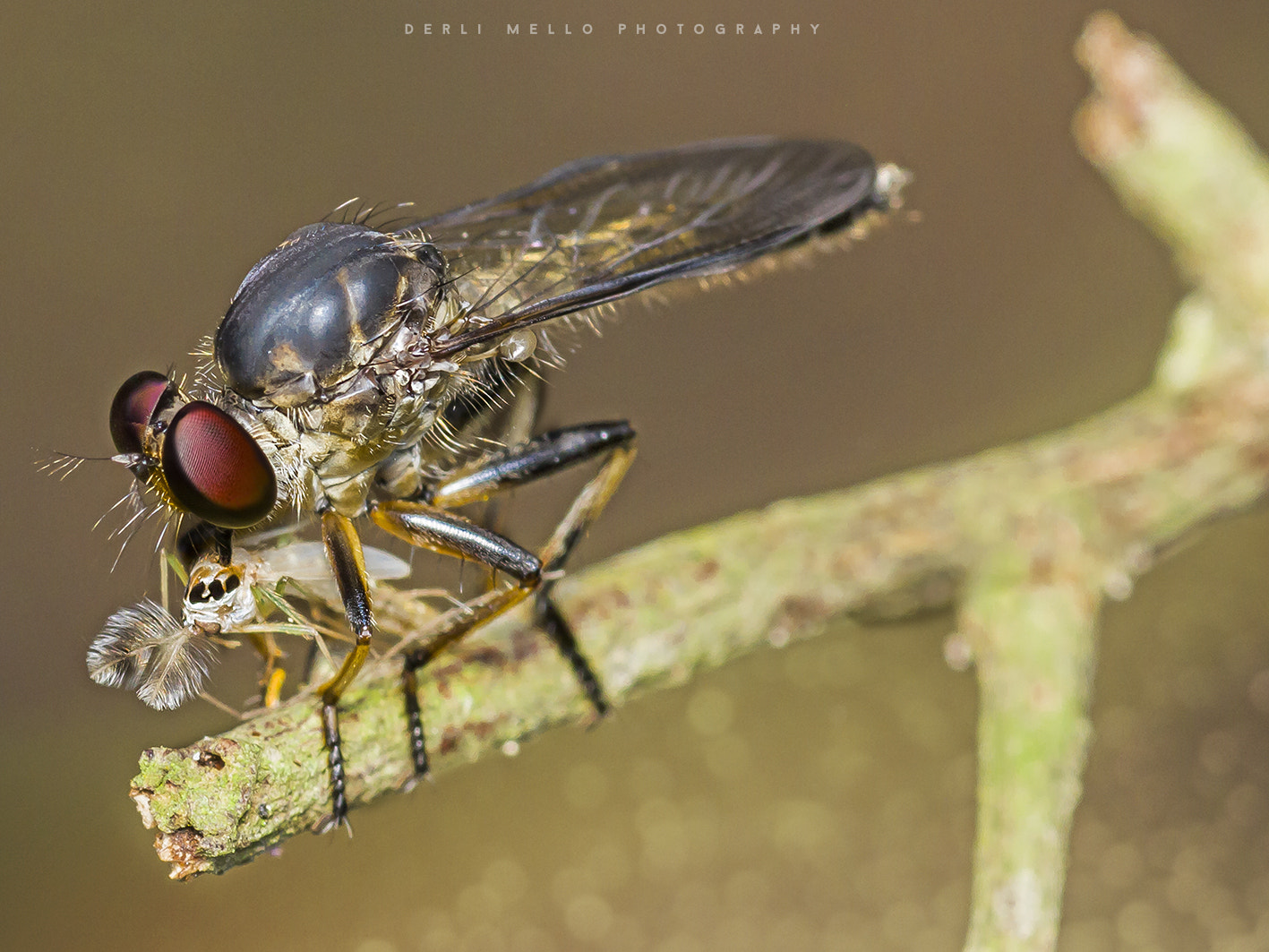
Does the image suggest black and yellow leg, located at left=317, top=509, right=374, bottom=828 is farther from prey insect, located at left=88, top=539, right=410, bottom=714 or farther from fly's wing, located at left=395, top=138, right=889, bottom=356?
fly's wing, located at left=395, top=138, right=889, bottom=356

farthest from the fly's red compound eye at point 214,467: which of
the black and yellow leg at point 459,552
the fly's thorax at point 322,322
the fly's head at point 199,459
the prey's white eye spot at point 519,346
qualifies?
the prey's white eye spot at point 519,346

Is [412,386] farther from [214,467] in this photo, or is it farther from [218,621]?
[218,621]

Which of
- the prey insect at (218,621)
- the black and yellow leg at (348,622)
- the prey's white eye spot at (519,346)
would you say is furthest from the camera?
the prey's white eye spot at (519,346)

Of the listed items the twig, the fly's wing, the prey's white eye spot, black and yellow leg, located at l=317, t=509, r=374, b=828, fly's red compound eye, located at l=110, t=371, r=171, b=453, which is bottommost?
the twig

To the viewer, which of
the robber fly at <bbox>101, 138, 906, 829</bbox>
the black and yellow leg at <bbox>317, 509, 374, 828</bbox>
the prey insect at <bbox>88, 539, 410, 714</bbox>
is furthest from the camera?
the robber fly at <bbox>101, 138, 906, 829</bbox>

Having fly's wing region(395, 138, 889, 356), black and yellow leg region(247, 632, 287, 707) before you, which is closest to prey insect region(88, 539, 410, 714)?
black and yellow leg region(247, 632, 287, 707)

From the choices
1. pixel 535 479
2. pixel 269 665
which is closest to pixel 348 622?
pixel 269 665

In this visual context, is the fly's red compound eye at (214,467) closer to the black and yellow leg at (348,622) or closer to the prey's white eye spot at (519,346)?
the black and yellow leg at (348,622)
